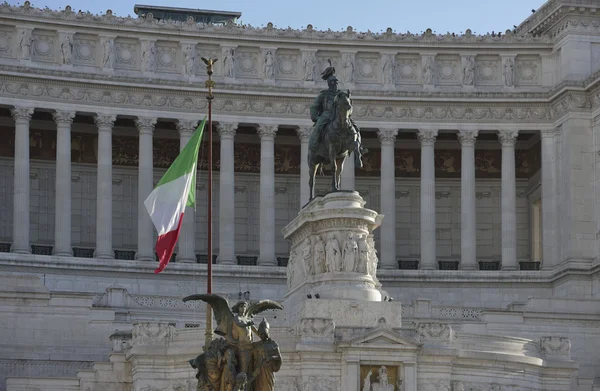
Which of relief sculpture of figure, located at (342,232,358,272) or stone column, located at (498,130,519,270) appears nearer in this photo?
relief sculpture of figure, located at (342,232,358,272)

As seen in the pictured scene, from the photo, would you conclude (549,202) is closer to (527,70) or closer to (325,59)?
(527,70)

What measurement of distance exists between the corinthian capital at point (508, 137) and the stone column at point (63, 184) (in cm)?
2085

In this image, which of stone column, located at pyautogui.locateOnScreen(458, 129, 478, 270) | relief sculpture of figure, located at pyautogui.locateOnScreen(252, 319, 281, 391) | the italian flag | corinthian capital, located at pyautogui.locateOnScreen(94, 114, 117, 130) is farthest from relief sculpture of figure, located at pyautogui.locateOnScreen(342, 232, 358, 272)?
corinthian capital, located at pyautogui.locateOnScreen(94, 114, 117, 130)

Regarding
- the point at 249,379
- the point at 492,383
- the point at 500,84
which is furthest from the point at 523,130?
the point at 249,379

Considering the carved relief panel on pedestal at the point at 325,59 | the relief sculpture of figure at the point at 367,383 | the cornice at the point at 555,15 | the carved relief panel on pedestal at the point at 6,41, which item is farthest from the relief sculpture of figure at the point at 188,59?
the relief sculpture of figure at the point at 367,383

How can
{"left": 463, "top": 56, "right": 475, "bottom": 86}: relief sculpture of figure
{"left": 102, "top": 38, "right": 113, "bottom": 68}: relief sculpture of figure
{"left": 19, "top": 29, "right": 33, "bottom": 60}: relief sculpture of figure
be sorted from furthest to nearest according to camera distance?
{"left": 463, "top": 56, "right": 475, "bottom": 86}: relief sculpture of figure < {"left": 102, "top": 38, "right": 113, "bottom": 68}: relief sculpture of figure < {"left": 19, "top": 29, "right": 33, "bottom": 60}: relief sculpture of figure

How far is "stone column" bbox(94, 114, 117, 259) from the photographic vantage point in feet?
270

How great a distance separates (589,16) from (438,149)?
10835 millimetres

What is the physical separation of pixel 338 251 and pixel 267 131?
89.6ft

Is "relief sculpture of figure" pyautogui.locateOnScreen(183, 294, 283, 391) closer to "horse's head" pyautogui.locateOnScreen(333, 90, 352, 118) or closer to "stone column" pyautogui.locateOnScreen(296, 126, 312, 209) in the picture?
"horse's head" pyautogui.locateOnScreen(333, 90, 352, 118)

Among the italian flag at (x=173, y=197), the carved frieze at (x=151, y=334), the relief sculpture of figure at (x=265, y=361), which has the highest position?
the italian flag at (x=173, y=197)

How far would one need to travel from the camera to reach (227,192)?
84562 mm

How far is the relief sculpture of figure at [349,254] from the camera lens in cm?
5875

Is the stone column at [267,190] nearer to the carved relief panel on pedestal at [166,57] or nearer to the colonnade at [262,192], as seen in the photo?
the colonnade at [262,192]
